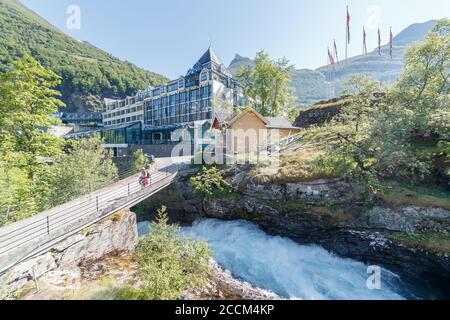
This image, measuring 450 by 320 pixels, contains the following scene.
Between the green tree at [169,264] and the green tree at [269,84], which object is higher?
the green tree at [269,84]

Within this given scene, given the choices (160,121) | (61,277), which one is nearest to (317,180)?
(61,277)

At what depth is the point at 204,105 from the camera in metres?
40.0

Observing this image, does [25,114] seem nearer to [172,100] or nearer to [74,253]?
[74,253]

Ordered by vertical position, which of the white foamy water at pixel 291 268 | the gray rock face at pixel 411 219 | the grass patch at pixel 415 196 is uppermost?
the grass patch at pixel 415 196

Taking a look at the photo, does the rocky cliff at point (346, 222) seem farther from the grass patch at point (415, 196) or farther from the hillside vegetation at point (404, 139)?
the hillside vegetation at point (404, 139)

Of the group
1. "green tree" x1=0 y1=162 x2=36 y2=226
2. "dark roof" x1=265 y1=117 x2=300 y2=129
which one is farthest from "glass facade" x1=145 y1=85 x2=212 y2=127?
"green tree" x1=0 y1=162 x2=36 y2=226

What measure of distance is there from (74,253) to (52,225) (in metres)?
1.64

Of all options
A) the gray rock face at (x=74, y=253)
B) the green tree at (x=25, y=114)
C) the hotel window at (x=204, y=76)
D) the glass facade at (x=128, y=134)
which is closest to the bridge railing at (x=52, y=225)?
the gray rock face at (x=74, y=253)

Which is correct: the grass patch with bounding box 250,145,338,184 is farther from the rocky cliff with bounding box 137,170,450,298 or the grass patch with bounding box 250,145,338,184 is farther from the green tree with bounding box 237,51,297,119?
the green tree with bounding box 237,51,297,119

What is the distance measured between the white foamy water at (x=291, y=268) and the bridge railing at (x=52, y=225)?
5422 mm

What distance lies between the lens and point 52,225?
886cm

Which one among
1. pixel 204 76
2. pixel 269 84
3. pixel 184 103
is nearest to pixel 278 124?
pixel 269 84

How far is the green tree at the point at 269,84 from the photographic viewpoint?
113 ft
